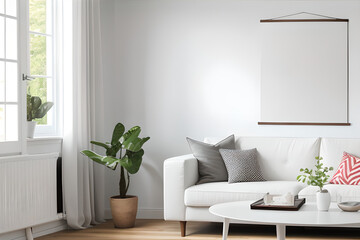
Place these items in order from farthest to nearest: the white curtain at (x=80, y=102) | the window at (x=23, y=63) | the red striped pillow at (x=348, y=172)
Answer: the white curtain at (x=80, y=102), the red striped pillow at (x=348, y=172), the window at (x=23, y=63)

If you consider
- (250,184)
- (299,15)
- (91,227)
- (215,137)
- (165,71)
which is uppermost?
(299,15)

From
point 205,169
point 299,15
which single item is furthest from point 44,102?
point 299,15

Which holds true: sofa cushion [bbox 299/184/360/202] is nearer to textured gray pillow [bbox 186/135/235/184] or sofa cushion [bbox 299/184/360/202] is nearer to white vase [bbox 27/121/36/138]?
textured gray pillow [bbox 186/135/235/184]

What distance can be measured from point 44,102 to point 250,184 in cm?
201

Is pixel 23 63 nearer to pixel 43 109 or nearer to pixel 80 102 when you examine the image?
pixel 43 109

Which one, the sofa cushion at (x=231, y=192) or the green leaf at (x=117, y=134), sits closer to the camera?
the sofa cushion at (x=231, y=192)

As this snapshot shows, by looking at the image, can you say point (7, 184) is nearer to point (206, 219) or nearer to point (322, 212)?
point (206, 219)

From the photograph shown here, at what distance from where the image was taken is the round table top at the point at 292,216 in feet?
11.0

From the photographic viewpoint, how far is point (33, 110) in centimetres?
517

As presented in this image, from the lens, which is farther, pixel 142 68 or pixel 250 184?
pixel 142 68

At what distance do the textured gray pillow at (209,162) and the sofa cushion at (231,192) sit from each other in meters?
0.30

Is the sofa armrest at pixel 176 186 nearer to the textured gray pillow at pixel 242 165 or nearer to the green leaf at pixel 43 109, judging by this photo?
the textured gray pillow at pixel 242 165

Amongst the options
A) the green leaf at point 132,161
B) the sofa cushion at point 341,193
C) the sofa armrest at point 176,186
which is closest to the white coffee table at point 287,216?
the sofa cushion at point 341,193

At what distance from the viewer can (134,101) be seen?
636 cm
